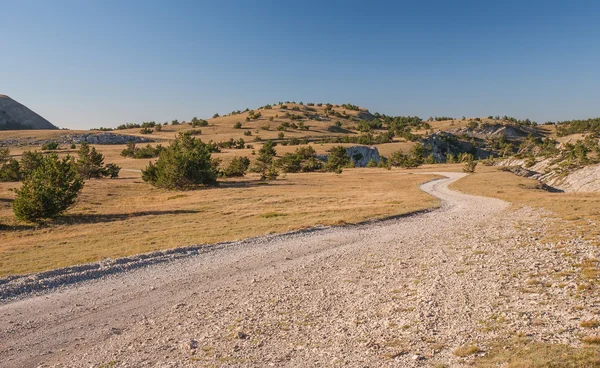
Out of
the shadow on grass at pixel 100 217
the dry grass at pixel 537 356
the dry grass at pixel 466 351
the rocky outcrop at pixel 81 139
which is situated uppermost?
the rocky outcrop at pixel 81 139

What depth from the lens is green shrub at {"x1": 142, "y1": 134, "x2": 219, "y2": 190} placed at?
62.9 m

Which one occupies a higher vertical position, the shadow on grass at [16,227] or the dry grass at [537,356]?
the dry grass at [537,356]

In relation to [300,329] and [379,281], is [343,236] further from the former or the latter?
[300,329]

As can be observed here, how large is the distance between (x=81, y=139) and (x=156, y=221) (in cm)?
13362

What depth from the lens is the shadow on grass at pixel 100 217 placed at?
122 feet

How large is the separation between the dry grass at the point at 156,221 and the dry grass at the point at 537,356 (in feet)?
61.3

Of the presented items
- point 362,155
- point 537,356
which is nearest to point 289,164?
point 362,155

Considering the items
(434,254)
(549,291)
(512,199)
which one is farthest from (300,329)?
(512,199)

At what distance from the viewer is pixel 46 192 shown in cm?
3697

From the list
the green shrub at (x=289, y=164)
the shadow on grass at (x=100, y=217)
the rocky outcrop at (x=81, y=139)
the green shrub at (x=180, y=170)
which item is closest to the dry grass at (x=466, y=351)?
the shadow on grass at (x=100, y=217)

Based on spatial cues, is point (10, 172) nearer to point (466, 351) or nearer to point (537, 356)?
point (466, 351)

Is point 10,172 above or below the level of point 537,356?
below

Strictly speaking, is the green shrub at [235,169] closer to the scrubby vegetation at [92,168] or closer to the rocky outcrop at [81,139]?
the scrubby vegetation at [92,168]

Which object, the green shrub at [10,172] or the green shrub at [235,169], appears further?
the green shrub at [235,169]
